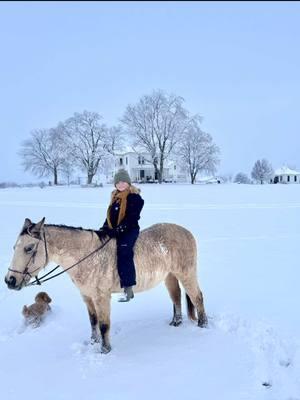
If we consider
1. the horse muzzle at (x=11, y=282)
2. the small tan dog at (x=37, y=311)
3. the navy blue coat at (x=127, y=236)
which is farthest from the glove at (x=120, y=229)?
→ the small tan dog at (x=37, y=311)

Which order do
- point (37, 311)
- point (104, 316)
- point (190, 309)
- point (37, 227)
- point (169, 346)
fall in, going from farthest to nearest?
point (37, 311), point (190, 309), point (169, 346), point (104, 316), point (37, 227)

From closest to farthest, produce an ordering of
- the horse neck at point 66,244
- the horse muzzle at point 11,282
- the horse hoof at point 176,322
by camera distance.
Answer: the horse muzzle at point 11,282, the horse neck at point 66,244, the horse hoof at point 176,322

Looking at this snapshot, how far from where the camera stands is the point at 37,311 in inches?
248

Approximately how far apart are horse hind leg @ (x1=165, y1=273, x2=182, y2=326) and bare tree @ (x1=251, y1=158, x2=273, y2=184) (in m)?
95.3

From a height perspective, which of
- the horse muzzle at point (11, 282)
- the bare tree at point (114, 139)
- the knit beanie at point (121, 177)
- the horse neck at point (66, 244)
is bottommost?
the horse muzzle at point (11, 282)

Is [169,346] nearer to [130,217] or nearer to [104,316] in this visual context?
[104,316]

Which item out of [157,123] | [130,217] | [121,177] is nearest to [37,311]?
[130,217]

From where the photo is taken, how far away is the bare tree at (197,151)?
57688mm

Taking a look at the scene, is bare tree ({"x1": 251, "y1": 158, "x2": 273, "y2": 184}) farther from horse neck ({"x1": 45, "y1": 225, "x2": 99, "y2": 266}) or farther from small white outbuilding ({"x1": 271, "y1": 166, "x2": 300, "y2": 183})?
horse neck ({"x1": 45, "y1": 225, "x2": 99, "y2": 266})

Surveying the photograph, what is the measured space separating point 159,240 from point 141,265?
54 cm

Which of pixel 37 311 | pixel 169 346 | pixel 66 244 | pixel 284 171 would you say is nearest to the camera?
pixel 66 244

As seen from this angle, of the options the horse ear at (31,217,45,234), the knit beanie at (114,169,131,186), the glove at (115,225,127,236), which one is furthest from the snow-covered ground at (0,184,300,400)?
the knit beanie at (114,169,131,186)

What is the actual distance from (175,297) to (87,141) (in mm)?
54588

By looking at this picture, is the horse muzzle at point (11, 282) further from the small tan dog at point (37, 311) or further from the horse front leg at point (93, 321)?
the small tan dog at point (37, 311)
